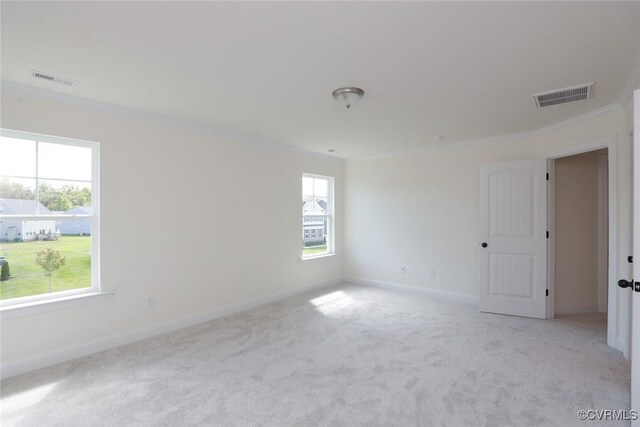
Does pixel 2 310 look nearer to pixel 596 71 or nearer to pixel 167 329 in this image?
pixel 167 329

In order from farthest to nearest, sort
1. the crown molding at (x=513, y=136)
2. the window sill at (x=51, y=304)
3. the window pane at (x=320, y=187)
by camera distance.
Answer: the window pane at (x=320, y=187) → the crown molding at (x=513, y=136) → the window sill at (x=51, y=304)

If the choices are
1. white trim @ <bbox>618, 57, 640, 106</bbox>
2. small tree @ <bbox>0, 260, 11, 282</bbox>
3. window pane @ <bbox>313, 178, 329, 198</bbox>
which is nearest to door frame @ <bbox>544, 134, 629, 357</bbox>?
white trim @ <bbox>618, 57, 640, 106</bbox>

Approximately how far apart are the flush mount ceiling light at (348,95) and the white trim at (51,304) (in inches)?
115

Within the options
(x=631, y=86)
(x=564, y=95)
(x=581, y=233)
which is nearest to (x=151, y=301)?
(x=564, y=95)

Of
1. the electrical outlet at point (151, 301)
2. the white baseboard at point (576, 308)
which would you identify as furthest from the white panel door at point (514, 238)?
the electrical outlet at point (151, 301)

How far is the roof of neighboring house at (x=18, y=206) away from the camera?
9.00 ft

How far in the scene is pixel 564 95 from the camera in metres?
2.93

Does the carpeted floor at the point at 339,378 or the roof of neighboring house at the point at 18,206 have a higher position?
the roof of neighboring house at the point at 18,206

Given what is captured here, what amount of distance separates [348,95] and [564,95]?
198 centimetres

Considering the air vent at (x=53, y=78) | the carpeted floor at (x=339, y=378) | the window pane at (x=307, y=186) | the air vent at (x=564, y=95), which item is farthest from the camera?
the window pane at (x=307, y=186)

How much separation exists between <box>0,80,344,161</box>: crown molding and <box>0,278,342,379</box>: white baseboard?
2.24m

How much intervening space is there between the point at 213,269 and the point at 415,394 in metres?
2.78

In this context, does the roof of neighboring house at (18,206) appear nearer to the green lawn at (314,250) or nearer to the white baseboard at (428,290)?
the green lawn at (314,250)

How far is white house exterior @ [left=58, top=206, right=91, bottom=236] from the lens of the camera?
10.0 ft
